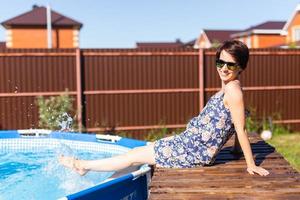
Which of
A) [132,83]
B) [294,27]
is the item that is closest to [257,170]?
[132,83]

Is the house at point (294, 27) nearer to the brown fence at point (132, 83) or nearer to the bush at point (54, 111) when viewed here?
the brown fence at point (132, 83)

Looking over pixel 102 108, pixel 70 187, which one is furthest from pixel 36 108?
pixel 70 187

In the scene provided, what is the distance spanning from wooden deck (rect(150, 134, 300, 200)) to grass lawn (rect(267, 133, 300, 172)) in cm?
325

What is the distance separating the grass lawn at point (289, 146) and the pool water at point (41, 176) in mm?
3171

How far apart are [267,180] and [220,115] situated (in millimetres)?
668

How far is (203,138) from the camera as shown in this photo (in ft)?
12.3

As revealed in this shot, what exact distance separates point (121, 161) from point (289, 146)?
549 cm

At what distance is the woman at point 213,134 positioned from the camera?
11.4ft

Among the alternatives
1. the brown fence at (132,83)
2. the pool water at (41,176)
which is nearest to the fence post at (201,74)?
the brown fence at (132,83)

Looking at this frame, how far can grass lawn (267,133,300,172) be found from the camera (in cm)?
732

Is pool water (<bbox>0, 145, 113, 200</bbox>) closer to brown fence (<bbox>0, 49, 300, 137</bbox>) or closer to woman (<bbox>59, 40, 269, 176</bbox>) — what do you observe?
woman (<bbox>59, 40, 269, 176</bbox>)

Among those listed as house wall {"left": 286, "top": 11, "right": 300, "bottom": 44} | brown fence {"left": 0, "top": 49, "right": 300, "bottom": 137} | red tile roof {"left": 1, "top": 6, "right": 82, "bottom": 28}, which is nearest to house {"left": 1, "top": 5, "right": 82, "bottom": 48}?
red tile roof {"left": 1, "top": 6, "right": 82, "bottom": 28}

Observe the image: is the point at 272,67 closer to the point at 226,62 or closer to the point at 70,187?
the point at 70,187

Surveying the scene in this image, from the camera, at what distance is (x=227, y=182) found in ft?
11.0
